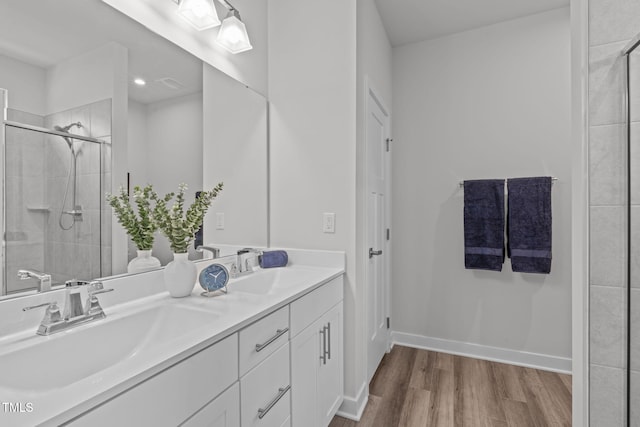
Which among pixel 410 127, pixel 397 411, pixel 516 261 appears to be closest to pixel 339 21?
pixel 410 127

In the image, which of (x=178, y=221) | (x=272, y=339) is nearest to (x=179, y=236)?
(x=178, y=221)

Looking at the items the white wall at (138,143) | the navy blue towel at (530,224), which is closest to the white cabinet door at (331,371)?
the white wall at (138,143)

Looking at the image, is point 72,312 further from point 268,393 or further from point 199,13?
point 199,13

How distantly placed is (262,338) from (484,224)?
6.78ft

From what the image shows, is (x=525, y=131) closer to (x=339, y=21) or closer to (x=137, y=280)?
(x=339, y=21)

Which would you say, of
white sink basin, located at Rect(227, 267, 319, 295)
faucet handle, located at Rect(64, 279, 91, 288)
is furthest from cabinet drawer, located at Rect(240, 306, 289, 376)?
faucet handle, located at Rect(64, 279, 91, 288)

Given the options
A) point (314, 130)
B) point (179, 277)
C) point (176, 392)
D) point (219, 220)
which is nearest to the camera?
point (176, 392)

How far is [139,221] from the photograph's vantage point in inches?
49.9

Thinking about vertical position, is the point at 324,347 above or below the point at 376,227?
below

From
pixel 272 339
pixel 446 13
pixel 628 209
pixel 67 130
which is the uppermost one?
pixel 446 13

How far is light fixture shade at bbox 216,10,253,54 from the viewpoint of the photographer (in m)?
1.68

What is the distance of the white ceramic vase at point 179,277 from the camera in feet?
4.08

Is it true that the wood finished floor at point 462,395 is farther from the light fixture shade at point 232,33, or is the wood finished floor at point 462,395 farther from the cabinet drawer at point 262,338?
the light fixture shade at point 232,33

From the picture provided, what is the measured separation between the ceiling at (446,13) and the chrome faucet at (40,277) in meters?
2.54
